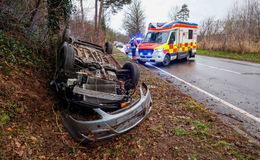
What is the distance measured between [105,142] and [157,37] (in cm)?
975

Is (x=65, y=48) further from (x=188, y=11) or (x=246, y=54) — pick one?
(x=188, y=11)

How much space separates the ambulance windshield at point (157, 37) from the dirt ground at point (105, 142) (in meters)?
7.87

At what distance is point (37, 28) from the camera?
5223 millimetres

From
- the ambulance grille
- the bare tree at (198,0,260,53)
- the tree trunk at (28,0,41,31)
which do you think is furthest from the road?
the bare tree at (198,0,260,53)

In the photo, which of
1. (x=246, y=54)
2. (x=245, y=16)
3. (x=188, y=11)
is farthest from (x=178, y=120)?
(x=188, y=11)

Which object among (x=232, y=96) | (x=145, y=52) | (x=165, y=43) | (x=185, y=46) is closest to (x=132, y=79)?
(x=232, y=96)

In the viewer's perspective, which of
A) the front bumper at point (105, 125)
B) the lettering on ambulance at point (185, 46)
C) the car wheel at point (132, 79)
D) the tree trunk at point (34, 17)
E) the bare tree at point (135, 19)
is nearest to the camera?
the front bumper at point (105, 125)

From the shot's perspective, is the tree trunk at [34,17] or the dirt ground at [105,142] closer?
the dirt ground at [105,142]

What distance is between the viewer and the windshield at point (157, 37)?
1091cm

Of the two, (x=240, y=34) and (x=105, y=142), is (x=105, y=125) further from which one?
(x=240, y=34)

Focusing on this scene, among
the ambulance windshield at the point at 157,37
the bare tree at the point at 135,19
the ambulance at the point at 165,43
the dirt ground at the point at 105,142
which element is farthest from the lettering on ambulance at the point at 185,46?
the bare tree at the point at 135,19

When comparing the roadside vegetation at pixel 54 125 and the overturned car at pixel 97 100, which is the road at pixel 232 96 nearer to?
the roadside vegetation at pixel 54 125

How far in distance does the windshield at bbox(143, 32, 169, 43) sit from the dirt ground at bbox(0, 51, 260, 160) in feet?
25.8

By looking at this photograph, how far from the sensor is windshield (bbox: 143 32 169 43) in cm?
1091
